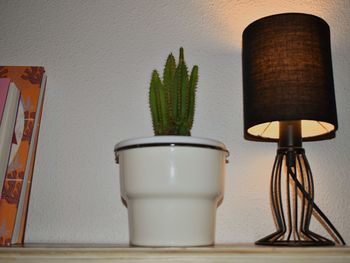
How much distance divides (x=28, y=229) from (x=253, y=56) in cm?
66

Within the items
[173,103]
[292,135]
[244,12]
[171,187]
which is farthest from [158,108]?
[244,12]

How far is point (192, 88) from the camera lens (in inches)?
29.9

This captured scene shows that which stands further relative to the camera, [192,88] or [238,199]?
[238,199]

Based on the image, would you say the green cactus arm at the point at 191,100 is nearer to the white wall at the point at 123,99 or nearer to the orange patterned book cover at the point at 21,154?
the white wall at the point at 123,99

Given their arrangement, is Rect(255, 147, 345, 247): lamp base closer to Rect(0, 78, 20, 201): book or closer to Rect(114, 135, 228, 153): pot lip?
Rect(114, 135, 228, 153): pot lip

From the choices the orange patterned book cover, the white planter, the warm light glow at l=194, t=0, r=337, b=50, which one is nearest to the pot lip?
the white planter

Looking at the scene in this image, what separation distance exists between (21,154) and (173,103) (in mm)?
359

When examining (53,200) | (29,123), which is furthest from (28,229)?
(29,123)

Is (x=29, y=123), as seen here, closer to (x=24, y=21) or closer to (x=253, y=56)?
(x=24, y=21)

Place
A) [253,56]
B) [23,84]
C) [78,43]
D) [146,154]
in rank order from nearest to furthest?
[146,154] < [253,56] < [23,84] < [78,43]

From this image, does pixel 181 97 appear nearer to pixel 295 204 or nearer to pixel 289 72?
pixel 289 72

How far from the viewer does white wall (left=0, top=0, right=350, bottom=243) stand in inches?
35.0

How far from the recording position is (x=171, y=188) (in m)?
0.65

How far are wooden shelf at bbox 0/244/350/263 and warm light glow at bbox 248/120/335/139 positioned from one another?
320 mm
